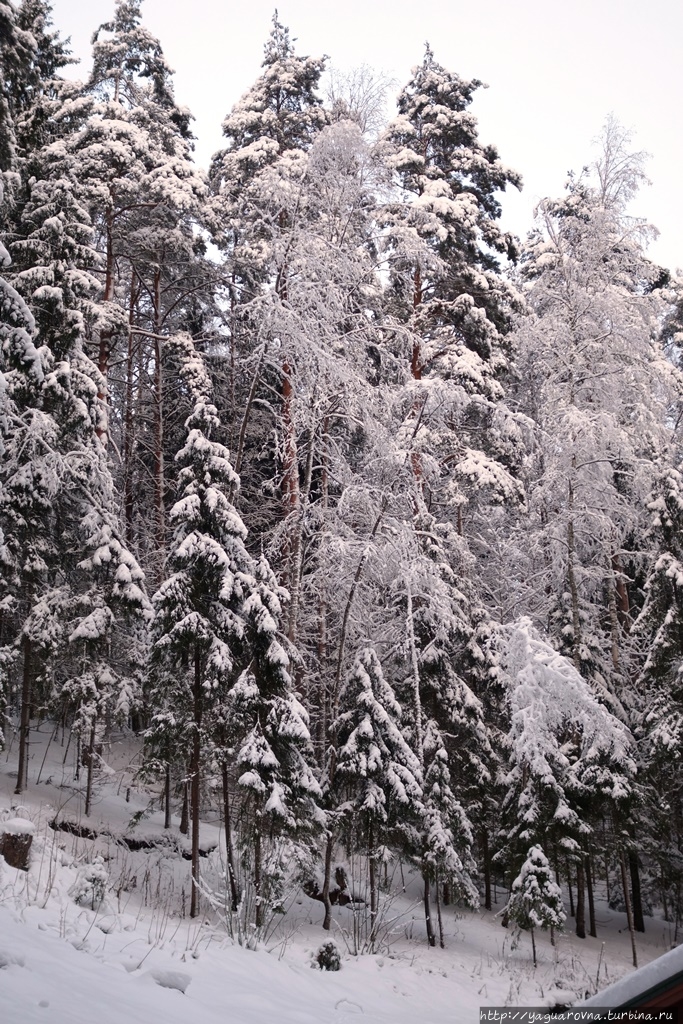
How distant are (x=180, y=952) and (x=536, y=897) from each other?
8154 millimetres

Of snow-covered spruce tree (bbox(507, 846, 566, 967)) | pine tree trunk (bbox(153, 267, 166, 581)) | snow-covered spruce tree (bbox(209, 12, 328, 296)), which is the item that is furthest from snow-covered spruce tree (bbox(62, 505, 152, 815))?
snow-covered spruce tree (bbox(507, 846, 566, 967))

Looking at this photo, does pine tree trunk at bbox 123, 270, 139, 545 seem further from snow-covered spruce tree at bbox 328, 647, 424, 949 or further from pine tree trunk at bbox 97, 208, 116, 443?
snow-covered spruce tree at bbox 328, 647, 424, 949

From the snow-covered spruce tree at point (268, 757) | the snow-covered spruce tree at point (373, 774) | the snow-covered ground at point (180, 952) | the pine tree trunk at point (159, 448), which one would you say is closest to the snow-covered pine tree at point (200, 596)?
the snow-covered spruce tree at point (268, 757)

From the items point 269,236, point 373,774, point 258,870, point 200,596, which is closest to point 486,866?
point 373,774

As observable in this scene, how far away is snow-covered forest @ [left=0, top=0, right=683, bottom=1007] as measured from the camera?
1312 cm

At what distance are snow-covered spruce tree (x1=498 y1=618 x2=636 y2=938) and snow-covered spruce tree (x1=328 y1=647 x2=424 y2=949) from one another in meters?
2.38

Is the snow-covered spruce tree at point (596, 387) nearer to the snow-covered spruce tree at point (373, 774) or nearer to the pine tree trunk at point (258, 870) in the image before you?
the snow-covered spruce tree at point (373, 774)

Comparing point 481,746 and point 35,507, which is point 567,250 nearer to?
point 481,746

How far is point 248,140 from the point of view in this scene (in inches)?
757

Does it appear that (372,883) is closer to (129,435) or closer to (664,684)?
(664,684)

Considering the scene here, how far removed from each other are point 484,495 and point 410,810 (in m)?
11.3

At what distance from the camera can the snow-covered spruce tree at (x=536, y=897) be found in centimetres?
1380

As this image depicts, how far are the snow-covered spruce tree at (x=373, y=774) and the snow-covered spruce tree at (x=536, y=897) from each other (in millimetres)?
2352

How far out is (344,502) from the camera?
1466 centimetres
